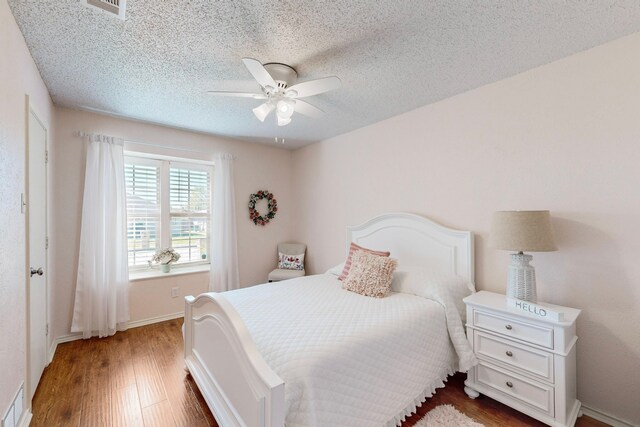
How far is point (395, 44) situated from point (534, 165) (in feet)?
4.54

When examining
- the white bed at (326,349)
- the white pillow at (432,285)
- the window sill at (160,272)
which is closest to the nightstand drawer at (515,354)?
the white bed at (326,349)

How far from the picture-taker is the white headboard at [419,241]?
2453mm

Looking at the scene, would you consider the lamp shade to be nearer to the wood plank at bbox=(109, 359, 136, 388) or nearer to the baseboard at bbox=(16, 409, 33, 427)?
the wood plank at bbox=(109, 359, 136, 388)

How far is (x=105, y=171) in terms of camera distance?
9.98 ft

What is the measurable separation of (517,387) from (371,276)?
1180 millimetres

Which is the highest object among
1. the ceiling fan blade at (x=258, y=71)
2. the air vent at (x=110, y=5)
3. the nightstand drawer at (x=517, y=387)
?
the air vent at (x=110, y=5)

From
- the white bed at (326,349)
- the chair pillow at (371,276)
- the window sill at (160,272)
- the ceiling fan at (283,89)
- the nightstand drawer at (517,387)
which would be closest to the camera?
the white bed at (326,349)

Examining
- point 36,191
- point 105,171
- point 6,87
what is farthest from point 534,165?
point 105,171

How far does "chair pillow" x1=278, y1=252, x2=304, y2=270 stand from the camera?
418 centimetres

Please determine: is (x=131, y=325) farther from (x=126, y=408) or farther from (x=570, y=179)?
(x=570, y=179)

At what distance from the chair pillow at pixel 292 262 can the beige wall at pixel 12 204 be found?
9.19 feet

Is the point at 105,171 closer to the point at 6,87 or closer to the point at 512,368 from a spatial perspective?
the point at 6,87

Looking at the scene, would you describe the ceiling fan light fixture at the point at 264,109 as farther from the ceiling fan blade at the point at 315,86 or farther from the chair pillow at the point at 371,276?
the chair pillow at the point at 371,276

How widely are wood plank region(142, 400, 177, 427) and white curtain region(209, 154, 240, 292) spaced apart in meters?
1.87
